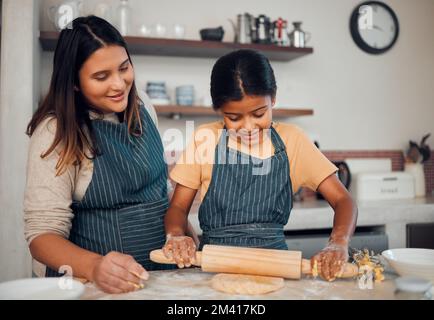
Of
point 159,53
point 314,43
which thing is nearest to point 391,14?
point 314,43

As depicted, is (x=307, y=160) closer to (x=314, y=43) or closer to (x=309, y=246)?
(x=309, y=246)

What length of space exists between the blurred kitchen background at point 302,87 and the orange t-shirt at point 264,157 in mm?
1218

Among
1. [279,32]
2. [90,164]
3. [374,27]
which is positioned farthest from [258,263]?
[374,27]

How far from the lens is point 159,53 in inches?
124

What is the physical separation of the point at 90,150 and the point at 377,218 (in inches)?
83.8

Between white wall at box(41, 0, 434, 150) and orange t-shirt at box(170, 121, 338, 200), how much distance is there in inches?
69.4

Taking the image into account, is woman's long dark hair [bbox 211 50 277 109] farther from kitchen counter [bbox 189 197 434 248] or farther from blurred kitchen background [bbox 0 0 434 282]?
kitchen counter [bbox 189 197 434 248]

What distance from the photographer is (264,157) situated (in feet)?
4.91

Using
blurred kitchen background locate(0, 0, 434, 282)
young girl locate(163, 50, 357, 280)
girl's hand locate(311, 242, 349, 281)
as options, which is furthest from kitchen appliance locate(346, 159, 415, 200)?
girl's hand locate(311, 242, 349, 281)

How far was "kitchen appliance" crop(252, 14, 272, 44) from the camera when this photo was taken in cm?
316

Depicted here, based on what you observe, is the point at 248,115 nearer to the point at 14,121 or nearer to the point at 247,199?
the point at 247,199

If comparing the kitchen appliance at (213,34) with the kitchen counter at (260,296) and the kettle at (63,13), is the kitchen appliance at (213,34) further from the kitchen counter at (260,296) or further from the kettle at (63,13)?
the kitchen counter at (260,296)

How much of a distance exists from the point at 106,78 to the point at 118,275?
1.88 ft

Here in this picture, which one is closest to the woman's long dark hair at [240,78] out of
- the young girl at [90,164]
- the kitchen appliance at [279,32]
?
the young girl at [90,164]
